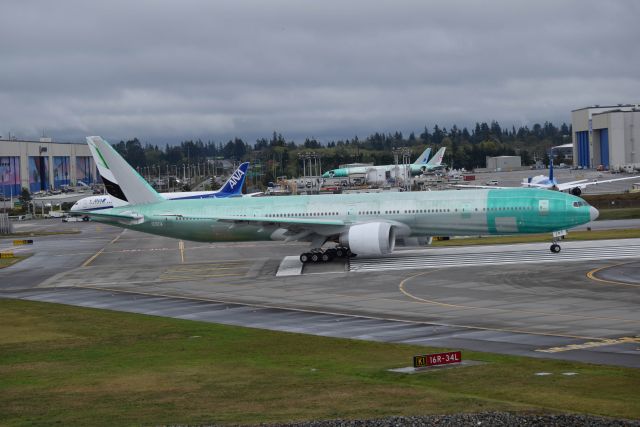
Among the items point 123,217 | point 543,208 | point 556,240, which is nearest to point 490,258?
point 543,208

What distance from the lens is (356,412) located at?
682 inches

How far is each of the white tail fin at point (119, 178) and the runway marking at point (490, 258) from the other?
1495cm

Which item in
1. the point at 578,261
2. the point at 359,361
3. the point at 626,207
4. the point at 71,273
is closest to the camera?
the point at 359,361

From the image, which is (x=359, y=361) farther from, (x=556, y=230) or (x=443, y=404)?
(x=556, y=230)

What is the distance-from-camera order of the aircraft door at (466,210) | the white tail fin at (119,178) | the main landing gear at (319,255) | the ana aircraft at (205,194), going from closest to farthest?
the aircraft door at (466,210) → the main landing gear at (319,255) → the white tail fin at (119,178) → the ana aircraft at (205,194)

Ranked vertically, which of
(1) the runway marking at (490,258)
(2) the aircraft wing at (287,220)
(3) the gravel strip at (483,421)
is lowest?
(1) the runway marking at (490,258)

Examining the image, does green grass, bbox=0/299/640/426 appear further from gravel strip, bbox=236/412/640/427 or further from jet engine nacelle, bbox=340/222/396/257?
jet engine nacelle, bbox=340/222/396/257

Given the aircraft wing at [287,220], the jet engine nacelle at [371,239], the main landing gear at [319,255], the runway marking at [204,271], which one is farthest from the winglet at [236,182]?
the jet engine nacelle at [371,239]

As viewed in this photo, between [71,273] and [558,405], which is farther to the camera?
[71,273]

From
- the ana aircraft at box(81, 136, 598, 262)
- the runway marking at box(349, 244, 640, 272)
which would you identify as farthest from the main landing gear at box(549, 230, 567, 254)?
the runway marking at box(349, 244, 640, 272)

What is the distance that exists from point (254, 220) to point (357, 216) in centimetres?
621

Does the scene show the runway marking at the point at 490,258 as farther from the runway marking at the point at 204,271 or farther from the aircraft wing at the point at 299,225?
the runway marking at the point at 204,271

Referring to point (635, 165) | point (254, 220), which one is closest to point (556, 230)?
point (254, 220)

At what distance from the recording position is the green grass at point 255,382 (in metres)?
17.8
